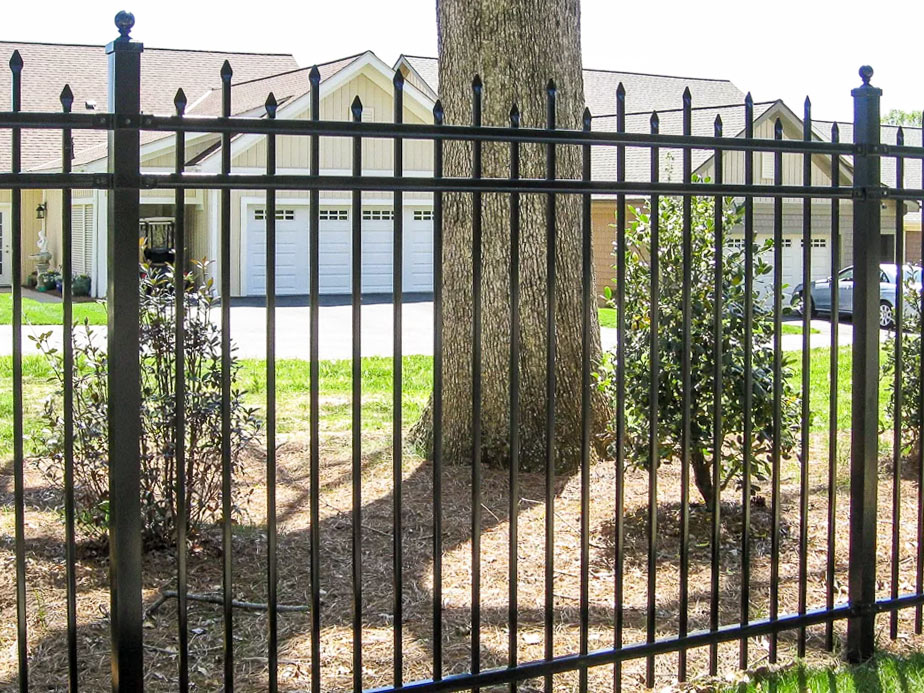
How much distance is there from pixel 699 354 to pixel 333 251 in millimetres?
20670

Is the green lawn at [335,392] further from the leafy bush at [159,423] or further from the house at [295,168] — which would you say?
the house at [295,168]

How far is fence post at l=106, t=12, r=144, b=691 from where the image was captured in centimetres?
300

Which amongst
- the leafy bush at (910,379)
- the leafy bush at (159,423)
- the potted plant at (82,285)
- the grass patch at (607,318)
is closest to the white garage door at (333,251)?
the potted plant at (82,285)

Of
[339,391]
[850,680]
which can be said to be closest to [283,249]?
[339,391]

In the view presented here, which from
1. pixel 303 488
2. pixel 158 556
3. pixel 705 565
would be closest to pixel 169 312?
pixel 158 556

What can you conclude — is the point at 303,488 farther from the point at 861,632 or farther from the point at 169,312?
the point at 861,632

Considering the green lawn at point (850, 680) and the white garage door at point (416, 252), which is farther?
the white garage door at point (416, 252)

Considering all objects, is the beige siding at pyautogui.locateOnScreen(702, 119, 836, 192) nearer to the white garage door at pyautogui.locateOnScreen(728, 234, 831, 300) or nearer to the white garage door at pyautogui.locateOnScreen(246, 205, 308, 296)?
the white garage door at pyautogui.locateOnScreen(728, 234, 831, 300)

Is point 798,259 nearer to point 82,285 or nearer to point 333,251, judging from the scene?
point 333,251

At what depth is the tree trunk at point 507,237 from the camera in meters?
6.46

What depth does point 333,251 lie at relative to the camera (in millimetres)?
25484

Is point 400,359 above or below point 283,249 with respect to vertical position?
below

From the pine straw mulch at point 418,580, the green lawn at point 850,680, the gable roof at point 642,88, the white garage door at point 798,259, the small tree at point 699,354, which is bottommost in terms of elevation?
the green lawn at point 850,680

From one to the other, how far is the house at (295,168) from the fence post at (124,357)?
20284 millimetres
